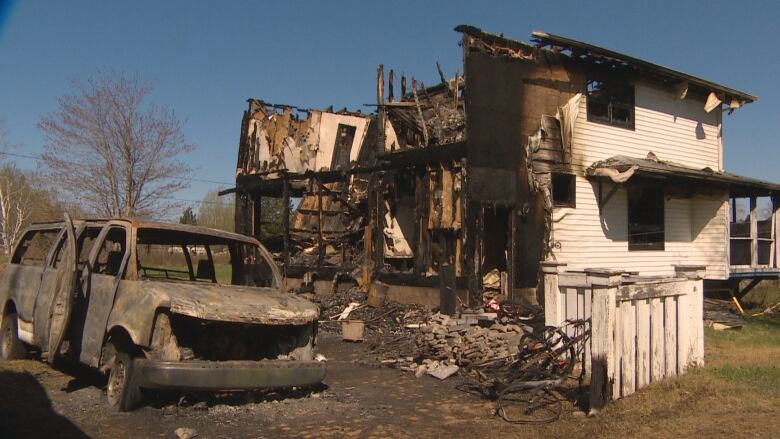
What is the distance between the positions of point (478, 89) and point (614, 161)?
3.96m

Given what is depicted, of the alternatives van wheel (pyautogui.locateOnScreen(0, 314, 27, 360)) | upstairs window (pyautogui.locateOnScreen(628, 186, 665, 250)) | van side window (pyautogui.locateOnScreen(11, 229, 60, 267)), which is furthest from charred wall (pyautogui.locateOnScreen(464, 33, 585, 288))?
van wheel (pyautogui.locateOnScreen(0, 314, 27, 360))

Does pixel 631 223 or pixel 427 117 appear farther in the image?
pixel 631 223

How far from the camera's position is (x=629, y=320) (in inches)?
244

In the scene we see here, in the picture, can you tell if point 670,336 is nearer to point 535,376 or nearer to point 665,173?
point 535,376

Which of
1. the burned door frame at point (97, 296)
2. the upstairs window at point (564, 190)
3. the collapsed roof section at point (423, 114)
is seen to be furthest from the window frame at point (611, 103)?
the burned door frame at point (97, 296)

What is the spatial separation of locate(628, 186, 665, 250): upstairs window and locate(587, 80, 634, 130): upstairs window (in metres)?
1.80

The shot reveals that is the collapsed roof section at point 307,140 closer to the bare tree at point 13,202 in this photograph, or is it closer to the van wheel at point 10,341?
the van wheel at point 10,341

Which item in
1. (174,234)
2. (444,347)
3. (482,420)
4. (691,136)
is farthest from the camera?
(691,136)

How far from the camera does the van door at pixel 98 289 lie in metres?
6.24

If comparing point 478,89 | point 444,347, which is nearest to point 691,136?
point 478,89

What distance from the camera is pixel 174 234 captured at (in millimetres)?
7246

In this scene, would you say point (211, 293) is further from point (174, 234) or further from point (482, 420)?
point (482, 420)

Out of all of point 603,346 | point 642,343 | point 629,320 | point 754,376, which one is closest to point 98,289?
point 603,346

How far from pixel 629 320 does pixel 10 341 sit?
24.7ft
